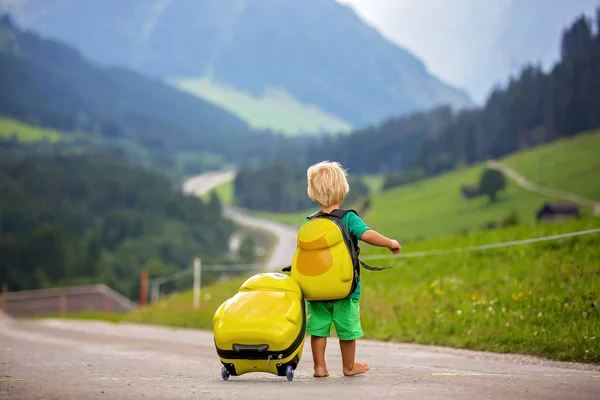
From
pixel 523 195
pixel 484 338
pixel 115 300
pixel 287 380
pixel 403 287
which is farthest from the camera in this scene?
pixel 523 195

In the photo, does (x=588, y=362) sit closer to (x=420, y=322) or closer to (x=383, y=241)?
(x=383, y=241)

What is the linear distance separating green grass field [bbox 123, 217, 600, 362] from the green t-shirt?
3.20 meters

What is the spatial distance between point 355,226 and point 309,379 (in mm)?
1322

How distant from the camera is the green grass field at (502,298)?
9.69m

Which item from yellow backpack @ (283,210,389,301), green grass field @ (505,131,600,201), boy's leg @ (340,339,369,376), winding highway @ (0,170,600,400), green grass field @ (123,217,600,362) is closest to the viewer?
winding highway @ (0,170,600,400)

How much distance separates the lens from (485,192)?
13925cm

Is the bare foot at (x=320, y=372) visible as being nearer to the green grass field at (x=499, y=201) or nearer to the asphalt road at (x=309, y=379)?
the asphalt road at (x=309, y=379)

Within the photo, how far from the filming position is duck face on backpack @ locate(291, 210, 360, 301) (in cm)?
654

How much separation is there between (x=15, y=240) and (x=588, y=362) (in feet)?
533

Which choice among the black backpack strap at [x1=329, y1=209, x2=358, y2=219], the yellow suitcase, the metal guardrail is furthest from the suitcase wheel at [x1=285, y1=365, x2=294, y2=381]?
the metal guardrail

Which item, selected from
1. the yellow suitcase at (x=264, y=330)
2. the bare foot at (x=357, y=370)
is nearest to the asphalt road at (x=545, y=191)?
the bare foot at (x=357, y=370)

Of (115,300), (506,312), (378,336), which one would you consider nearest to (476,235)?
(378,336)

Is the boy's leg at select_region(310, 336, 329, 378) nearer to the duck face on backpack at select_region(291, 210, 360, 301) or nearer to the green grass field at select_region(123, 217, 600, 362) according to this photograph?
the duck face on backpack at select_region(291, 210, 360, 301)

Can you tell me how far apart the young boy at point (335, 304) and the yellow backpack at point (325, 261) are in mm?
123
